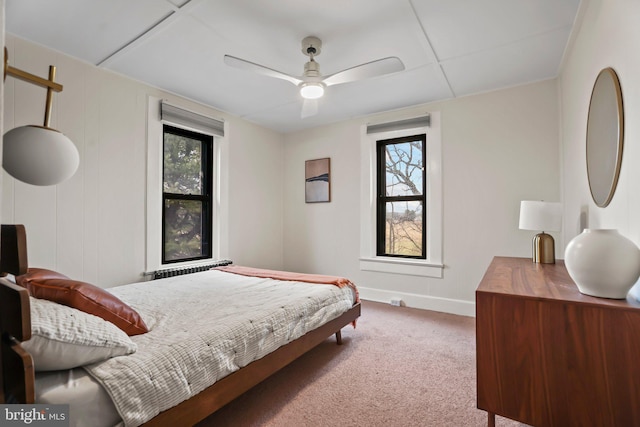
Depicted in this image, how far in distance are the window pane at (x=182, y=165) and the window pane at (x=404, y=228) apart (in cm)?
239

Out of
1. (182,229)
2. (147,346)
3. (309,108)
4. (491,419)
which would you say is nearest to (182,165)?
(182,229)

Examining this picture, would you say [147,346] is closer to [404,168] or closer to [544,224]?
[544,224]

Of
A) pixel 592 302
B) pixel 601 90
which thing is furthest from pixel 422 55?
pixel 592 302

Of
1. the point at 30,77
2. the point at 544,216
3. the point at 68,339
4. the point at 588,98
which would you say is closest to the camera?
the point at 30,77

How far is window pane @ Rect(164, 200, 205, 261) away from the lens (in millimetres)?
3387

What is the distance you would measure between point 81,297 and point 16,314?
637 mm

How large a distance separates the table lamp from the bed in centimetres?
158

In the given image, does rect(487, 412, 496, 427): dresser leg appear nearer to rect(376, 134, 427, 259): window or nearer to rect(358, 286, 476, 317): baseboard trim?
rect(358, 286, 476, 317): baseboard trim

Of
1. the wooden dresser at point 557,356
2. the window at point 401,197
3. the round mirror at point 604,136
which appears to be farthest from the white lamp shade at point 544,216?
the window at point 401,197

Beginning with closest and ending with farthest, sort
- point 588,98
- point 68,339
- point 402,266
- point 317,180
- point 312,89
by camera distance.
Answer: point 68,339, point 588,98, point 312,89, point 402,266, point 317,180

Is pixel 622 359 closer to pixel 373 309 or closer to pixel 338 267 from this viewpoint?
pixel 373 309

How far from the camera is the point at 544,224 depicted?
227 centimetres

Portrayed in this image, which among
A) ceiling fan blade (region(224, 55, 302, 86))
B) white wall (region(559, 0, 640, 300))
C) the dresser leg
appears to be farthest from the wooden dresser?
ceiling fan blade (region(224, 55, 302, 86))

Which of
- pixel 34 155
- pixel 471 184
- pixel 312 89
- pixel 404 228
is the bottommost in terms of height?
pixel 404 228
